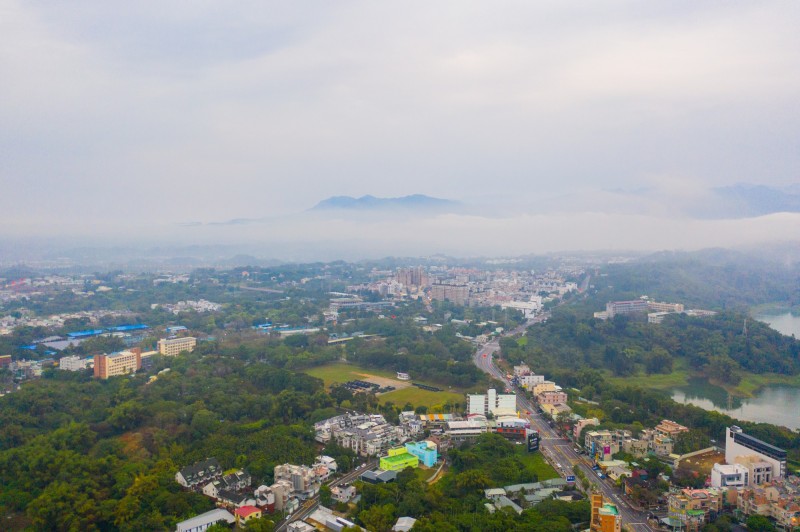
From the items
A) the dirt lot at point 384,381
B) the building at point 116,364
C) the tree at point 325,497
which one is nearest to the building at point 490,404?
the dirt lot at point 384,381

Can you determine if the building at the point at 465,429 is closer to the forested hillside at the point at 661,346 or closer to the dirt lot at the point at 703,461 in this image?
the dirt lot at the point at 703,461

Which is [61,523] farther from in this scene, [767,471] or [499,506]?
[767,471]

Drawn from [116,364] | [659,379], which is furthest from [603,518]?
[116,364]

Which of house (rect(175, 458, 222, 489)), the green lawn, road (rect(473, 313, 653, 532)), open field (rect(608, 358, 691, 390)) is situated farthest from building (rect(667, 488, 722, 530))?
the green lawn

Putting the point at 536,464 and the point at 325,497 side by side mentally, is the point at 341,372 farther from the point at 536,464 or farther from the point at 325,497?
the point at 325,497

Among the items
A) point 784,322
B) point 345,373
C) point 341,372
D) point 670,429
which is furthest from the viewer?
point 784,322

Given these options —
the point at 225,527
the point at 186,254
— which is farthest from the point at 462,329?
the point at 186,254
